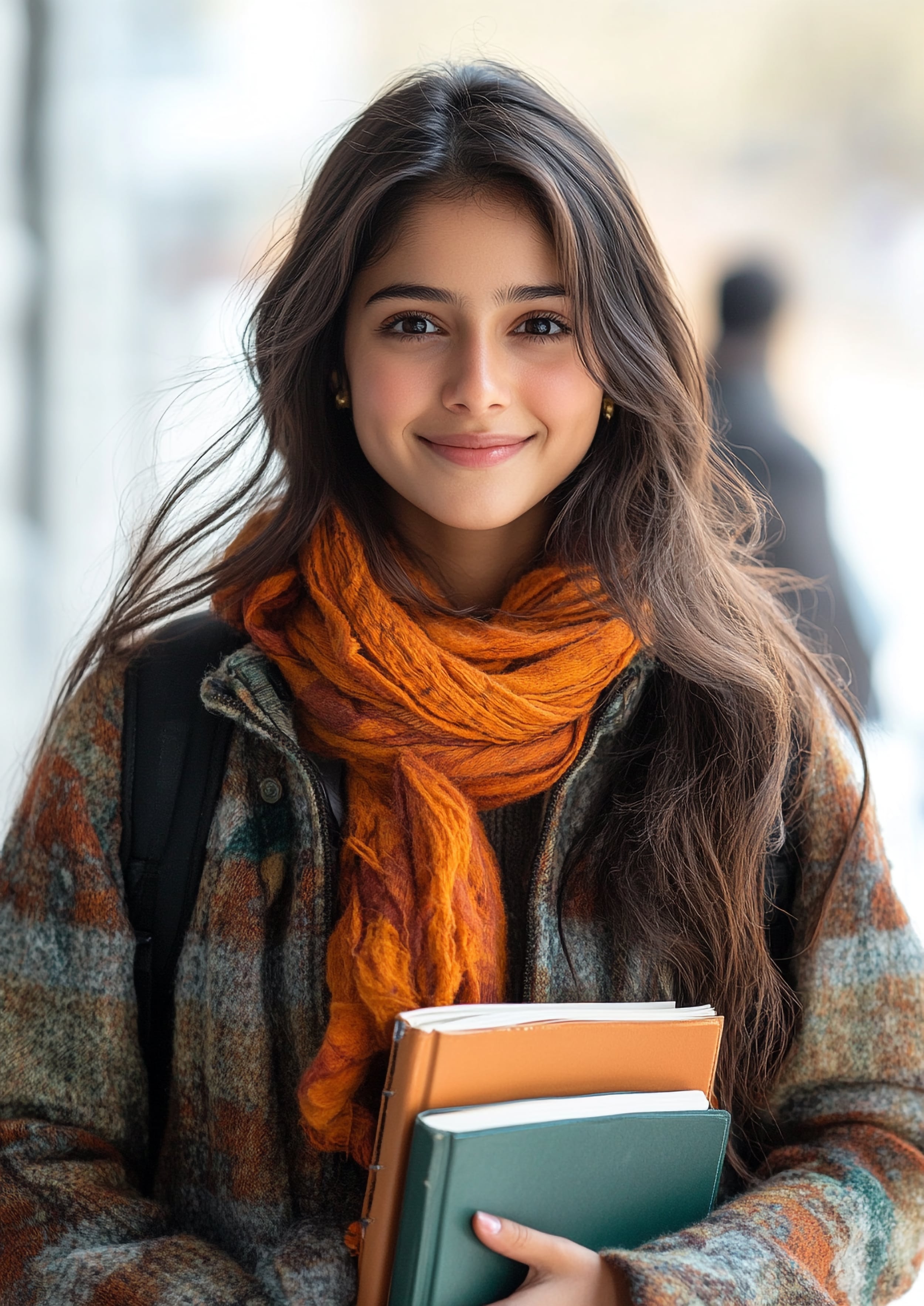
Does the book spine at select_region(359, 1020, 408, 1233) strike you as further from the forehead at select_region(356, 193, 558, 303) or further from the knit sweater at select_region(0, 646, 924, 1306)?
the forehead at select_region(356, 193, 558, 303)

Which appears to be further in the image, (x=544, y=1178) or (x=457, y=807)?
(x=457, y=807)

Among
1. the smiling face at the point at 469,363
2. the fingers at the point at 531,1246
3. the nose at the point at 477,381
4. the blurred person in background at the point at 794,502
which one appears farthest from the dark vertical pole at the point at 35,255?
the fingers at the point at 531,1246

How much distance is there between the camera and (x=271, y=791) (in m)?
1.20

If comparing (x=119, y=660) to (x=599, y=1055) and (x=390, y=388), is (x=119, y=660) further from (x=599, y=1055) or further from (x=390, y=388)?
(x=599, y=1055)

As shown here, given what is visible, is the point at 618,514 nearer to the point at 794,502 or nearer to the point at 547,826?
the point at 547,826

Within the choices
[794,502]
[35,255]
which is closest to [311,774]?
[794,502]

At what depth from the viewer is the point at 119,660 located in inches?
50.3

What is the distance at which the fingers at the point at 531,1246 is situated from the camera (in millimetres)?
885

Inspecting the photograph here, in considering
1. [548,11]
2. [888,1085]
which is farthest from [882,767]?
[548,11]

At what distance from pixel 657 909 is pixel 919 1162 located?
38cm

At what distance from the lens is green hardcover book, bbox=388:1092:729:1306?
862 millimetres

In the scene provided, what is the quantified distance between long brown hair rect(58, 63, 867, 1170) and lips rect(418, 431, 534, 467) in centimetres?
13

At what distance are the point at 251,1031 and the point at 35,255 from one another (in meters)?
3.50

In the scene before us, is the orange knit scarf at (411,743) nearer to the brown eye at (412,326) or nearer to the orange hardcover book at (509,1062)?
the orange hardcover book at (509,1062)
